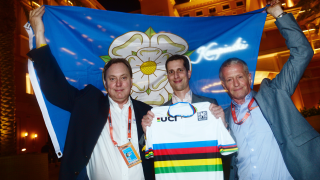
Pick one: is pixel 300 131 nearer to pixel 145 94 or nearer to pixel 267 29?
pixel 145 94

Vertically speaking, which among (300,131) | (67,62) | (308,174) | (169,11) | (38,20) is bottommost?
(308,174)

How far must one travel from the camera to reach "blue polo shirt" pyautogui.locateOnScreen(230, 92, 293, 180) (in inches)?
83.1

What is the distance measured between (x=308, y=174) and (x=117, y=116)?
2087 millimetres

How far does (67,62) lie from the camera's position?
2949mm

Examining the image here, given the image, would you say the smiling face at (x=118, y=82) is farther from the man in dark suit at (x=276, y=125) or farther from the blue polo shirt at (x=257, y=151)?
the blue polo shirt at (x=257, y=151)

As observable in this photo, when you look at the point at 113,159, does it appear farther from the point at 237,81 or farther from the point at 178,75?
the point at 237,81

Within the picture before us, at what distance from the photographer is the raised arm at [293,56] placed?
7.20 ft

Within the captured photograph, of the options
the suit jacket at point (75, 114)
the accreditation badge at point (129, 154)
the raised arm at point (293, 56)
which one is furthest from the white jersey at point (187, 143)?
the raised arm at point (293, 56)

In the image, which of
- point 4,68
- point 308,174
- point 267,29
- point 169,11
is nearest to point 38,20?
point 308,174

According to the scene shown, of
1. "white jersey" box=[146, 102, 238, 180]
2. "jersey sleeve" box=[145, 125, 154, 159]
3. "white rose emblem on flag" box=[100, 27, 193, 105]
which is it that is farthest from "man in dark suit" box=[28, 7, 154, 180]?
"white rose emblem on flag" box=[100, 27, 193, 105]

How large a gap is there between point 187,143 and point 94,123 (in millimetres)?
1096

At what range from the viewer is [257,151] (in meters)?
2.20

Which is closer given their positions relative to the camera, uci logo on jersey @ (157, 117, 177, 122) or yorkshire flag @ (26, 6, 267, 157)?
uci logo on jersey @ (157, 117, 177, 122)

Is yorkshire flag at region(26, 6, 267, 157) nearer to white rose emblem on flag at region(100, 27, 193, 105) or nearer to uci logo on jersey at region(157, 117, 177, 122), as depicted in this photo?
white rose emblem on flag at region(100, 27, 193, 105)
